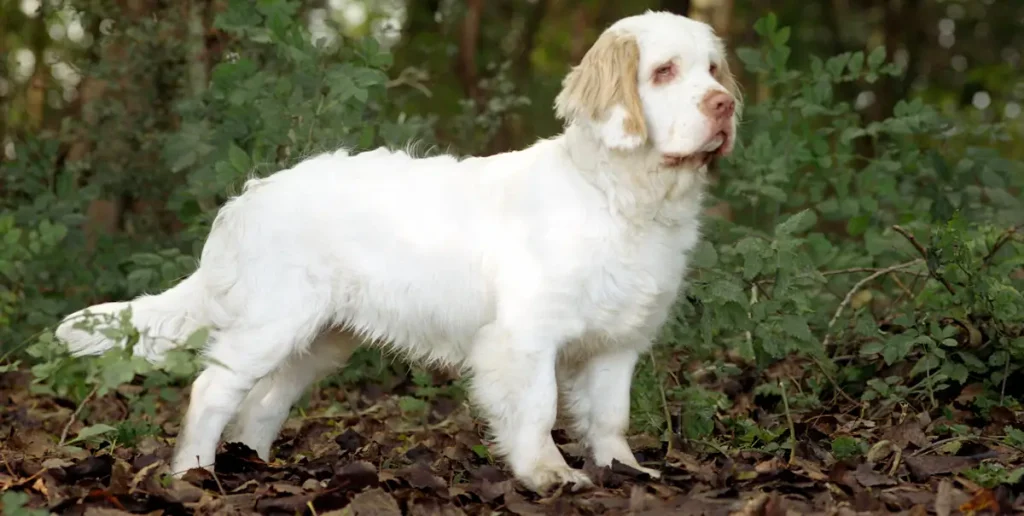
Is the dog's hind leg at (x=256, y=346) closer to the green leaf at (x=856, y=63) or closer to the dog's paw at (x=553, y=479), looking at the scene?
the dog's paw at (x=553, y=479)

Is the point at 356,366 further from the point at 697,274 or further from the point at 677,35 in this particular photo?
the point at 677,35

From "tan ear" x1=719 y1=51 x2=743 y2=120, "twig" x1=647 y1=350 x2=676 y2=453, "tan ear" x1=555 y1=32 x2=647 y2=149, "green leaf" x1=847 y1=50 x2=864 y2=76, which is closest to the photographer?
"tan ear" x1=555 y1=32 x2=647 y2=149

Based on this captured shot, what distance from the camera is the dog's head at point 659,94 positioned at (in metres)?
4.04

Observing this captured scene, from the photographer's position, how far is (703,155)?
13.6ft

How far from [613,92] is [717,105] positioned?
349 mm

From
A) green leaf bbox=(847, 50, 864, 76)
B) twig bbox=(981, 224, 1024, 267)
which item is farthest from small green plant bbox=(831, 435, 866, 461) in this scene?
green leaf bbox=(847, 50, 864, 76)

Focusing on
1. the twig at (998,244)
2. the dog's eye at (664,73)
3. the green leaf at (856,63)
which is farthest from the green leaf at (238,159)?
the twig at (998,244)

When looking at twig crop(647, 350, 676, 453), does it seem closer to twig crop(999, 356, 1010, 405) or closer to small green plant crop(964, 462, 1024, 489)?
small green plant crop(964, 462, 1024, 489)

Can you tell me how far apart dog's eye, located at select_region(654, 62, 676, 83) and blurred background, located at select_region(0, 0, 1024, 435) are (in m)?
0.83

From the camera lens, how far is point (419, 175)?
4523mm

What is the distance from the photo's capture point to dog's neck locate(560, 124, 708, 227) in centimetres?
416

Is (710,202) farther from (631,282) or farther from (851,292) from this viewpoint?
(631,282)

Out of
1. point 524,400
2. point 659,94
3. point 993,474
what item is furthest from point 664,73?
point 993,474

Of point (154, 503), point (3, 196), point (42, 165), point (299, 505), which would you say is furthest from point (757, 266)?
point (3, 196)
